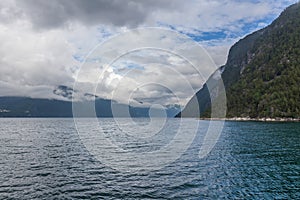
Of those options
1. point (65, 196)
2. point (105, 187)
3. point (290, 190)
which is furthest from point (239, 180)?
point (65, 196)

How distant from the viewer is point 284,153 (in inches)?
2443

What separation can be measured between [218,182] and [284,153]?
33223 millimetres

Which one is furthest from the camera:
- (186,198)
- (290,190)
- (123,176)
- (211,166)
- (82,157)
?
(82,157)

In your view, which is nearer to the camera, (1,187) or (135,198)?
(135,198)

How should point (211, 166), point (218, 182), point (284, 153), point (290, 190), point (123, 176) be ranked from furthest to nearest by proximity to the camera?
1. point (284, 153)
2. point (211, 166)
3. point (123, 176)
4. point (218, 182)
5. point (290, 190)

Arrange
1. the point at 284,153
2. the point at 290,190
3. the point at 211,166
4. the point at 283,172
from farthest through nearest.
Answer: the point at 284,153
the point at 211,166
the point at 283,172
the point at 290,190

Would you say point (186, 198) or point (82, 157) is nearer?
point (186, 198)

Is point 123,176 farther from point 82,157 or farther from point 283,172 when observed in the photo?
point 283,172

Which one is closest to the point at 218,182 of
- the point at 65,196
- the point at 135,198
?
the point at 135,198

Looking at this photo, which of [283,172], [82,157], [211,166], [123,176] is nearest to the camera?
[123,176]

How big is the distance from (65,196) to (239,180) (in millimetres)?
23952

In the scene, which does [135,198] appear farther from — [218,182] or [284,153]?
[284,153]

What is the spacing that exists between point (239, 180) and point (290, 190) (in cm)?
683

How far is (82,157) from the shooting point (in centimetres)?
5712
